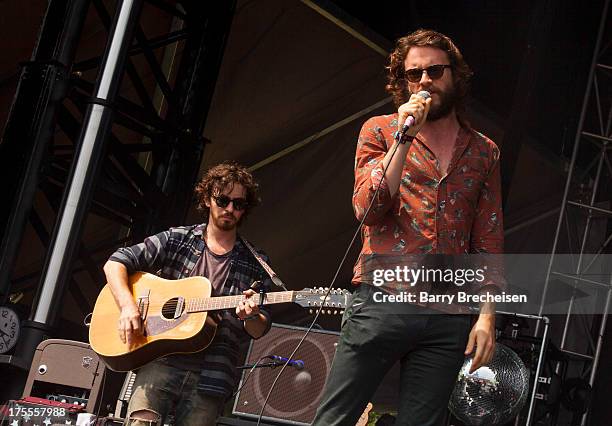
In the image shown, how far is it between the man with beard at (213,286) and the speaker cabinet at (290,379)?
2.30 ft

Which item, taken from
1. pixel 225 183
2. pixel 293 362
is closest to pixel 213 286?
pixel 225 183

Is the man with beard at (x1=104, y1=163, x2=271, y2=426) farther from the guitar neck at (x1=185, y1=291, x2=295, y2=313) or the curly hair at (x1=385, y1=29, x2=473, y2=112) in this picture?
the curly hair at (x1=385, y1=29, x2=473, y2=112)

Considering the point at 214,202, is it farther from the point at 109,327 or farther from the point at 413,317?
the point at 413,317

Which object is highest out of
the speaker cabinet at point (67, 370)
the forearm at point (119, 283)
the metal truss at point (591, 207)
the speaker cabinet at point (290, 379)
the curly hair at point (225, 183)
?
the metal truss at point (591, 207)

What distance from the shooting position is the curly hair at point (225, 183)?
14.7 feet

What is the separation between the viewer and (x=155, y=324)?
4.17 metres

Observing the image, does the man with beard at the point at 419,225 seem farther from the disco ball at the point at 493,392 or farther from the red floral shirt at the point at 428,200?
the disco ball at the point at 493,392

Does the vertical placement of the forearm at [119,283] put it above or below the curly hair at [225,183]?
below

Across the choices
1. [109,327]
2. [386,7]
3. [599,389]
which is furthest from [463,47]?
[109,327]

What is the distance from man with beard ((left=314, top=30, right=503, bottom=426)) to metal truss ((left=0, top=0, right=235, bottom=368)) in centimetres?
331

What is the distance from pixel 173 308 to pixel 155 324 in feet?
0.35

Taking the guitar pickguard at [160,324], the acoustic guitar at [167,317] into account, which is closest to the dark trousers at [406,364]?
the acoustic guitar at [167,317]

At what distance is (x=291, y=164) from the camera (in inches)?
326

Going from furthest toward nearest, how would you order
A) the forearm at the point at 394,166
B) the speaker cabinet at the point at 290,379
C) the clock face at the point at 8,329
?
the clock face at the point at 8,329, the speaker cabinet at the point at 290,379, the forearm at the point at 394,166
